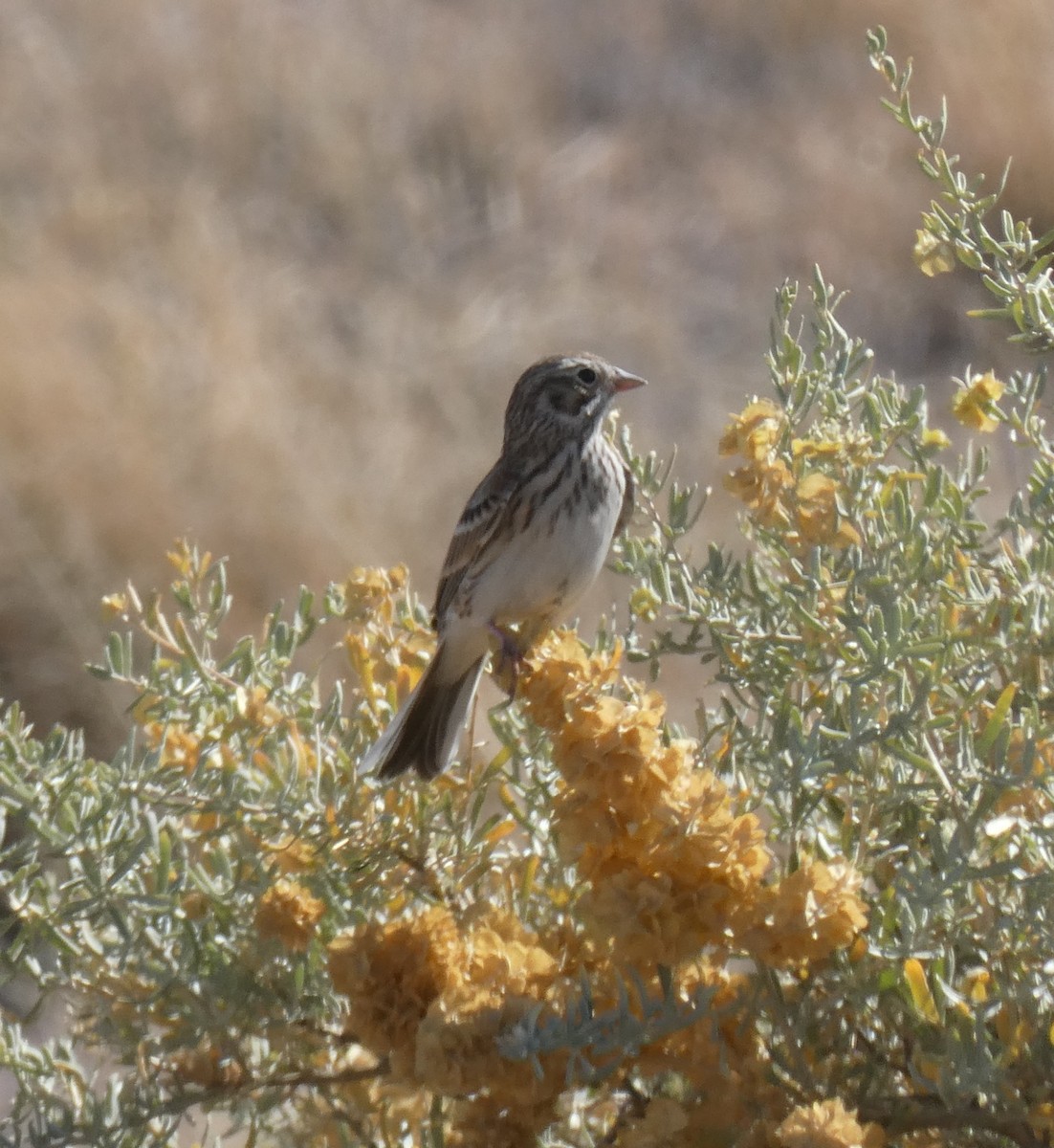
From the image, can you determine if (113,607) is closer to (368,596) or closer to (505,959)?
(368,596)

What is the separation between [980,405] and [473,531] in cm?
142

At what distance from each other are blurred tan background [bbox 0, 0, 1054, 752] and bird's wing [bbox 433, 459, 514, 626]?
2.86 meters

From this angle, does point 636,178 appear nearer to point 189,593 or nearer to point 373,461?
point 373,461

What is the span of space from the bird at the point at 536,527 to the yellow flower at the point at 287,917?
0.93 metres

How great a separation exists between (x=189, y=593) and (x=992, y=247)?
100 cm

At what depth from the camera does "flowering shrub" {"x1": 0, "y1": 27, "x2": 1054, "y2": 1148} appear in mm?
1285

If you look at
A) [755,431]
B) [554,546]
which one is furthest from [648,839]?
[554,546]

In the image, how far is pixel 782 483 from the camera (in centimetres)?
177

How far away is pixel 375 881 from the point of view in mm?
1610

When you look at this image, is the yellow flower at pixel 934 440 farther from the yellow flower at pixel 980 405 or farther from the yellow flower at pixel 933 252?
the yellow flower at pixel 933 252

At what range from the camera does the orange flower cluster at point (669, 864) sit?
1245mm

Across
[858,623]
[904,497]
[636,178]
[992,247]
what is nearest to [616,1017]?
[858,623]

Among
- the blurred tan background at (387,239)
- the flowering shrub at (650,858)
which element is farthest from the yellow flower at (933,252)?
the blurred tan background at (387,239)

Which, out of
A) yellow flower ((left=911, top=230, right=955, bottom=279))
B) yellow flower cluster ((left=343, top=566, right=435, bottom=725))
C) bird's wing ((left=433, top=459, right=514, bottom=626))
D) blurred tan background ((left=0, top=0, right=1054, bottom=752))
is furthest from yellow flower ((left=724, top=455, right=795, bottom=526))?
blurred tan background ((left=0, top=0, right=1054, bottom=752))
